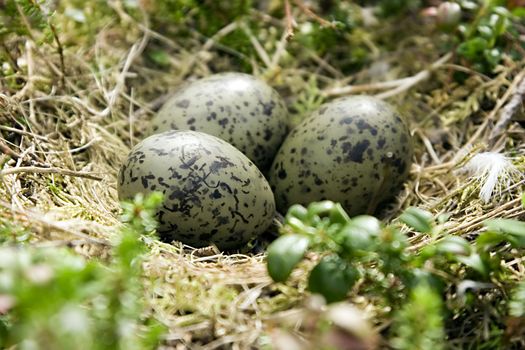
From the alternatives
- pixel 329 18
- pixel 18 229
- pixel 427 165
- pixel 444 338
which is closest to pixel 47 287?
pixel 18 229

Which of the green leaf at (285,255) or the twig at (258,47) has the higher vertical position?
the twig at (258,47)

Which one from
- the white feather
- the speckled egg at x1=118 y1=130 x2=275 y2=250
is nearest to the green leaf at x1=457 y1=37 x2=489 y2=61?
the white feather

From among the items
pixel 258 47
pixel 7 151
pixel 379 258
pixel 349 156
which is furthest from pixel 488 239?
pixel 258 47

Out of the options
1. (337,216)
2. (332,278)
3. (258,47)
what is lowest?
(332,278)

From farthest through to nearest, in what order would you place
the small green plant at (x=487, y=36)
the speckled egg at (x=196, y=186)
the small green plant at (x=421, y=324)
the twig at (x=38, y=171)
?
1. the small green plant at (x=487, y=36)
2. the speckled egg at (x=196, y=186)
3. the twig at (x=38, y=171)
4. the small green plant at (x=421, y=324)

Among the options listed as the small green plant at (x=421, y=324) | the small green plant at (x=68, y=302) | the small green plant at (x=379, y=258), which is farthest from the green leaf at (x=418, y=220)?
the small green plant at (x=68, y=302)

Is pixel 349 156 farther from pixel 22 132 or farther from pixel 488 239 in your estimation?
pixel 22 132

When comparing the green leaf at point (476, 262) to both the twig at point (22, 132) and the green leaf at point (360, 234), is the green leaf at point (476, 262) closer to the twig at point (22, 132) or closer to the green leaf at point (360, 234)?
the green leaf at point (360, 234)
